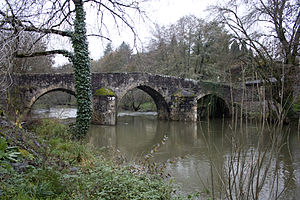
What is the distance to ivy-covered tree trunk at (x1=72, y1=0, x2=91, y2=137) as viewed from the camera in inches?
257

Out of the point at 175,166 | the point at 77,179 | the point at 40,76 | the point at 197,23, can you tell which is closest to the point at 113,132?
the point at 40,76

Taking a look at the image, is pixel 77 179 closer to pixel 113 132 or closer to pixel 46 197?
pixel 46 197

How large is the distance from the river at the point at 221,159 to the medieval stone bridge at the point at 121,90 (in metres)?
2.11

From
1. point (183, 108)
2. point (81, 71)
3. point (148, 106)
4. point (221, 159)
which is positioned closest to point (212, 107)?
point (183, 108)

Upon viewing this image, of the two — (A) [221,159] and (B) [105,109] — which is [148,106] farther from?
(A) [221,159]

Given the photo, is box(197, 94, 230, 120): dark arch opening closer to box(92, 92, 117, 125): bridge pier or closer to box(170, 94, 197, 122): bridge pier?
box(170, 94, 197, 122): bridge pier

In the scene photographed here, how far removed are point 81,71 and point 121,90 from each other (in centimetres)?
583

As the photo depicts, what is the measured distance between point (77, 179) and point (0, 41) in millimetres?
2453

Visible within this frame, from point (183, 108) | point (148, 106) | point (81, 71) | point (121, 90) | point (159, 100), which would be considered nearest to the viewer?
point (81, 71)

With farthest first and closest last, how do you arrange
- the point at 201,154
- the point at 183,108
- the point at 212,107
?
the point at 212,107, the point at 183,108, the point at 201,154

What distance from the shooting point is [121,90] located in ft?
41.6

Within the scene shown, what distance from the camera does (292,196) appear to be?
3.67m

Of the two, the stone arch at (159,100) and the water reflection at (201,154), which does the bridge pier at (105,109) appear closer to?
the water reflection at (201,154)

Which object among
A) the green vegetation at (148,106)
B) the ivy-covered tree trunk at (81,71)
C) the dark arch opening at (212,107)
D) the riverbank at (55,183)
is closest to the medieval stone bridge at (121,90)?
the dark arch opening at (212,107)
